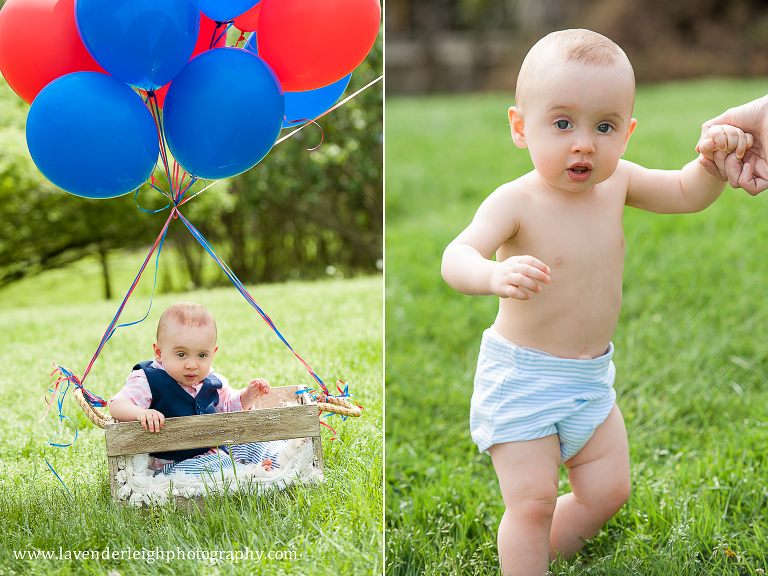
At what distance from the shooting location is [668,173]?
189 cm

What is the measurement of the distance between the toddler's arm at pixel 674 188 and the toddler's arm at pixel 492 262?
1.36 feet

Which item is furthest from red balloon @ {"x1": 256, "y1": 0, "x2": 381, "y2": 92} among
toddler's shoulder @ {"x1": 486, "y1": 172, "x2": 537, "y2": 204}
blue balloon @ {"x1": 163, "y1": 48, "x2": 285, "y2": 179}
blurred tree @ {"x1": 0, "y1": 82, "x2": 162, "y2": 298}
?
blurred tree @ {"x1": 0, "y1": 82, "x2": 162, "y2": 298}

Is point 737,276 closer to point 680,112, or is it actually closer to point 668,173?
point 668,173

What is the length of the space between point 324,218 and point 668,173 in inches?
300

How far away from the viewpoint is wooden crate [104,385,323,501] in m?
1.96

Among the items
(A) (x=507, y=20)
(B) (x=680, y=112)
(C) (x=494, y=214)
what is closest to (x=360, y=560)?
(C) (x=494, y=214)

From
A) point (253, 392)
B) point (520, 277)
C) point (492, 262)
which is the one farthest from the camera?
point (253, 392)

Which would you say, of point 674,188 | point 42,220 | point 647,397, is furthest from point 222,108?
point 42,220

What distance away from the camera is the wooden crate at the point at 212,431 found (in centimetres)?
196

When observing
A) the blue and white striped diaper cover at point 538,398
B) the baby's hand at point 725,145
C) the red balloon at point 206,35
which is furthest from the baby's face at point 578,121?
the red balloon at point 206,35

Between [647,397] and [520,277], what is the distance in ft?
6.01

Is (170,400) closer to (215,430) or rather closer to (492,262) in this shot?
(215,430)

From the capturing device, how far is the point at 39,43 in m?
1.85

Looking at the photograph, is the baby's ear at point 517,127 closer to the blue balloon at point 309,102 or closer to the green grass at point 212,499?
the blue balloon at point 309,102
